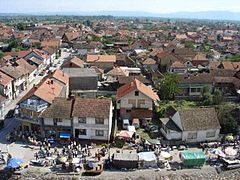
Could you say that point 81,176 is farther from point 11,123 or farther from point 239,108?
point 239,108

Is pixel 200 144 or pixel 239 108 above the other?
pixel 239 108

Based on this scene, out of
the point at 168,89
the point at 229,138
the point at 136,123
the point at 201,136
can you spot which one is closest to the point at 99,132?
the point at 136,123

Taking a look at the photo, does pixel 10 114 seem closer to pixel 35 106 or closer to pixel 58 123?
pixel 35 106

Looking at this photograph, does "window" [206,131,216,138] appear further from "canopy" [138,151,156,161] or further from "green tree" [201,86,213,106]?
"green tree" [201,86,213,106]

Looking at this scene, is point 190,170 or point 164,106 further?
point 164,106

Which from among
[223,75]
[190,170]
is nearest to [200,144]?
[190,170]

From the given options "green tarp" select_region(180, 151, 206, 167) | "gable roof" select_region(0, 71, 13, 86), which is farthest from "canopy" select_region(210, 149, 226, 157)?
"gable roof" select_region(0, 71, 13, 86)

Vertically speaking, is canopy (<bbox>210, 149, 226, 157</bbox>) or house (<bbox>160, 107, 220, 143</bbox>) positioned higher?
house (<bbox>160, 107, 220, 143</bbox>)

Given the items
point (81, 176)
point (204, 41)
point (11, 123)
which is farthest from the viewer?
point (204, 41)
